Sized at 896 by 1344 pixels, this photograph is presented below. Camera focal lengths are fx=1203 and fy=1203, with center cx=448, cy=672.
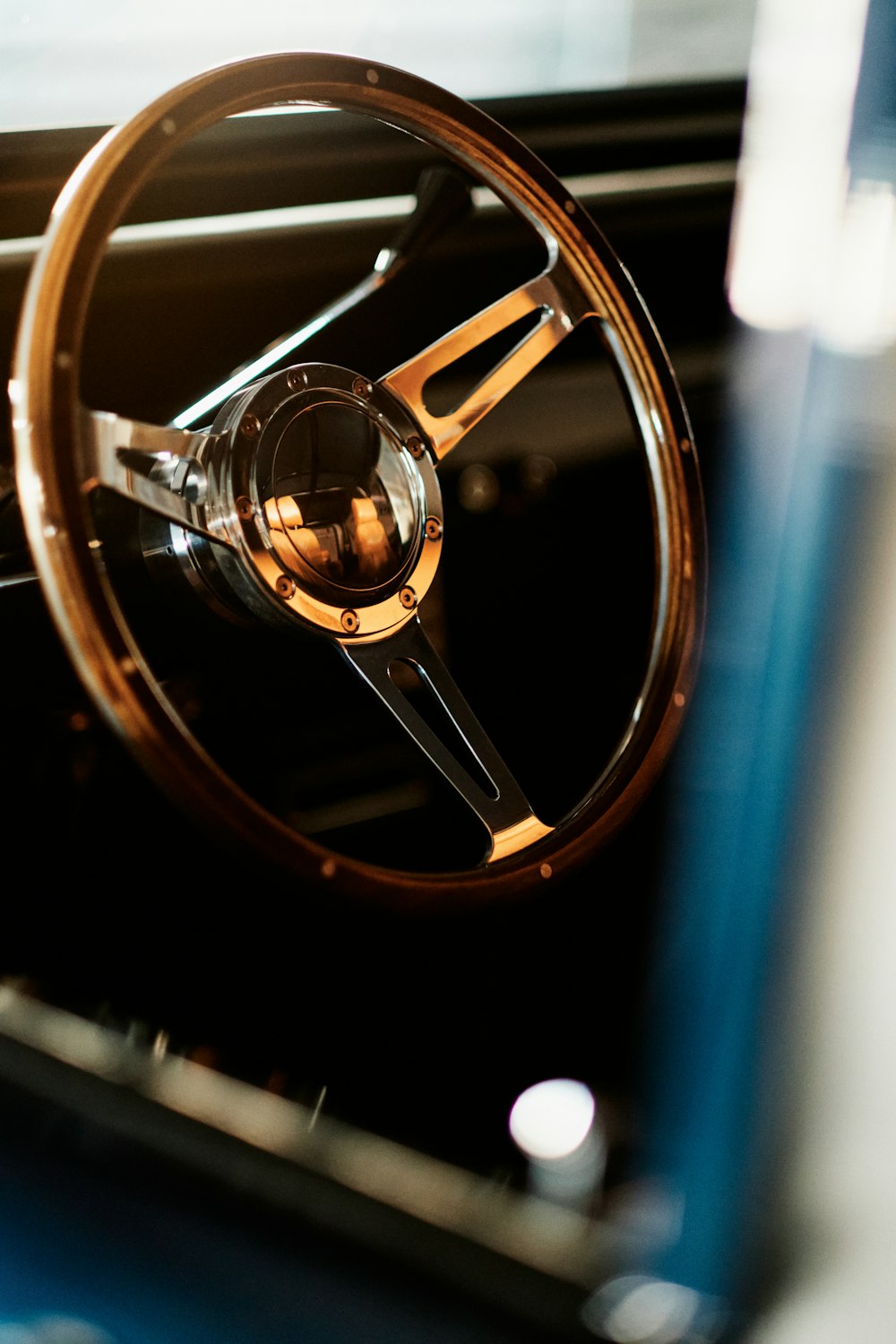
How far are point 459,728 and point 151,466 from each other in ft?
0.84

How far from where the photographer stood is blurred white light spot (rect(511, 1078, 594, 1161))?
125 cm

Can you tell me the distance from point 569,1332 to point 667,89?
1241mm

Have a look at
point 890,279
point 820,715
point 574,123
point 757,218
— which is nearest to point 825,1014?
point 820,715

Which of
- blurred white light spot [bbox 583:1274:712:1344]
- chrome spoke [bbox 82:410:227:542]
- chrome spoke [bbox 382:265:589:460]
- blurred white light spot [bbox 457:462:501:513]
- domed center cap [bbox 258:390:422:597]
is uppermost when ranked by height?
blurred white light spot [bbox 457:462:501:513]

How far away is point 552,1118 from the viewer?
4.19ft

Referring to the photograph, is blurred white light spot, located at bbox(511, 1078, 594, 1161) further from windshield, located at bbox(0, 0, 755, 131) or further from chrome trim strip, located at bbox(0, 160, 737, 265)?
windshield, located at bbox(0, 0, 755, 131)

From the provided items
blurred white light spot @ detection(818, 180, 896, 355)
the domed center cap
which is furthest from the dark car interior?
Answer: blurred white light spot @ detection(818, 180, 896, 355)

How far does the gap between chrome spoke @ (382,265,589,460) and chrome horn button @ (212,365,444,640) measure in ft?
0.05

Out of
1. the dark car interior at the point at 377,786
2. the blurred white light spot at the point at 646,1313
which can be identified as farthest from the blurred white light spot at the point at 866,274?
the blurred white light spot at the point at 646,1313

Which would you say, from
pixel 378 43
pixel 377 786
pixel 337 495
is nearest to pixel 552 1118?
pixel 377 786

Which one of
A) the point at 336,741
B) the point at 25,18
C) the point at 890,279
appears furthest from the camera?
the point at 336,741

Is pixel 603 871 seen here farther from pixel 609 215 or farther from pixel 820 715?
pixel 609 215

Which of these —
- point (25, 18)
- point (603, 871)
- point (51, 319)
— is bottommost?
point (51, 319)

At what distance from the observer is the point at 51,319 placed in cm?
59
